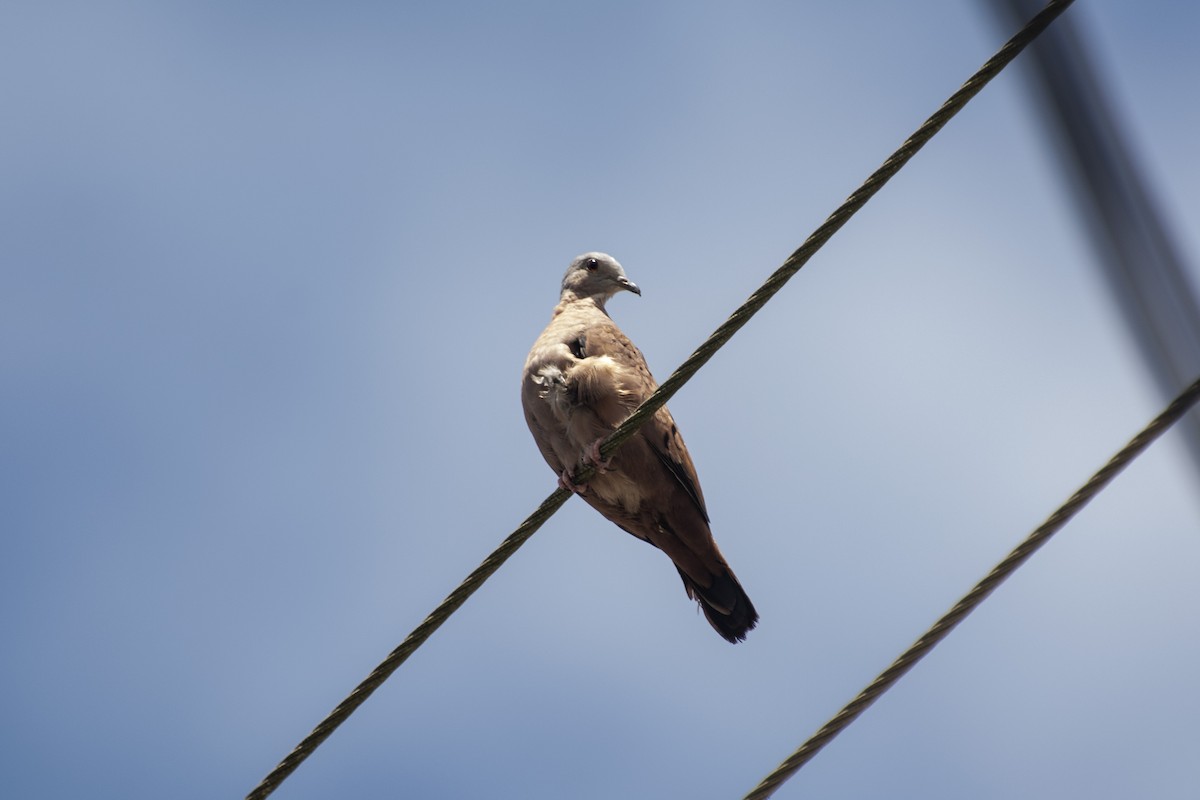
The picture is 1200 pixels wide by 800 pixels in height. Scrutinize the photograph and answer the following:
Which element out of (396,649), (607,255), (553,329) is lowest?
(396,649)

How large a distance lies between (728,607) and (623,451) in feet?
3.35

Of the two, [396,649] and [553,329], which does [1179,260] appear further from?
[553,329]

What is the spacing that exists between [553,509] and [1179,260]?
2.63 metres

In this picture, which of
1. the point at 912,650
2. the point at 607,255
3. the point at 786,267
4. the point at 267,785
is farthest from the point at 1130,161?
the point at 607,255

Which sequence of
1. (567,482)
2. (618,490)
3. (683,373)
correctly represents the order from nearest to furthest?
(683,373)
(567,482)
(618,490)

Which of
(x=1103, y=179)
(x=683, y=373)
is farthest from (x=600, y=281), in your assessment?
(x=1103, y=179)

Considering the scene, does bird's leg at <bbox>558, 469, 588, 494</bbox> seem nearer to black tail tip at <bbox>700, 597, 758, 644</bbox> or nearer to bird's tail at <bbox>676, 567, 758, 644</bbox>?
bird's tail at <bbox>676, 567, 758, 644</bbox>

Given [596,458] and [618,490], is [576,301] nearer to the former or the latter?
[618,490]

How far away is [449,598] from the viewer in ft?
10.7

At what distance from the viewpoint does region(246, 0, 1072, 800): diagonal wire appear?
2777 millimetres

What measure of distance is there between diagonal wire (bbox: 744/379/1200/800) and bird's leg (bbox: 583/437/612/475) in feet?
7.29

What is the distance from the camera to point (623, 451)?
5.27 meters

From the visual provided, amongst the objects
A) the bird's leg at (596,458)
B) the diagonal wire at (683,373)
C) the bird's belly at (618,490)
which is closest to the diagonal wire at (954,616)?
the diagonal wire at (683,373)

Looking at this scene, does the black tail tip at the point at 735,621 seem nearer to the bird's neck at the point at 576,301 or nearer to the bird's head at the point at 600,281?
the bird's neck at the point at 576,301
